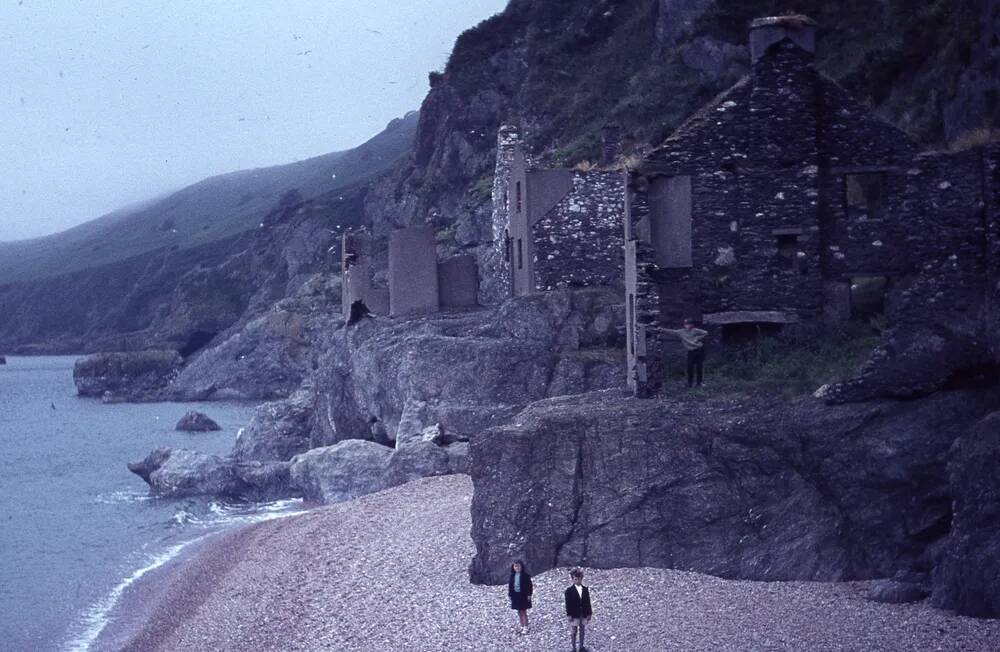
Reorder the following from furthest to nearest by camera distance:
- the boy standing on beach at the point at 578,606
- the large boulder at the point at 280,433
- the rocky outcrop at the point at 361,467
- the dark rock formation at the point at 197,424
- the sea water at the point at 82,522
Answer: the dark rock formation at the point at 197,424, the large boulder at the point at 280,433, the rocky outcrop at the point at 361,467, the sea water at the point at 82,522, the boy standing on beach at the point at 578,606

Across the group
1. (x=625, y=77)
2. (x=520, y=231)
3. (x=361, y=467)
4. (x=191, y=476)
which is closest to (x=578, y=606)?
(x=361, y=467)

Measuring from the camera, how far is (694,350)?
19.2m

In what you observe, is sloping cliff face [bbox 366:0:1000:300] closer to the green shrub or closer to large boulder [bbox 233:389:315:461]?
the green shrub

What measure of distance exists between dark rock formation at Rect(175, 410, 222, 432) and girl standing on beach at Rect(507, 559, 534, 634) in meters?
59.4

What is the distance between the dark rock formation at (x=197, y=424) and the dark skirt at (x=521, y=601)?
59.4 meters

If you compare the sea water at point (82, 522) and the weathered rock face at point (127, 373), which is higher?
the sea water at point (82, 522)

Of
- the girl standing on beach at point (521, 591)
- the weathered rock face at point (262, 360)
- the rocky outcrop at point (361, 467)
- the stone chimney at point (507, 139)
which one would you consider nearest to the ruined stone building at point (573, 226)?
the stone chimney at point (507, 139)

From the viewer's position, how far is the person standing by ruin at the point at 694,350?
19.2 m

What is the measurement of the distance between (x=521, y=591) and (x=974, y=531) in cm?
613

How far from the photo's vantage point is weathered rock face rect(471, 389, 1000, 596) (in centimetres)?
1614

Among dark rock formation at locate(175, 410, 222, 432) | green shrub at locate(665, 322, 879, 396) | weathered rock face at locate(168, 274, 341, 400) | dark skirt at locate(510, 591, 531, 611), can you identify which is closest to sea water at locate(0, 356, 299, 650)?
dark rock formation at locate(175, 410, 222, 432)

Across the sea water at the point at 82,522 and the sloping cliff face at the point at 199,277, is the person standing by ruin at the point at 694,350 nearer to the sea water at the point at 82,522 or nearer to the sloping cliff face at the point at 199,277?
the sea water at the point at 82,522

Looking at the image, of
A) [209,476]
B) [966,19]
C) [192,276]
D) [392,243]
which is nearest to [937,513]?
[966,19]

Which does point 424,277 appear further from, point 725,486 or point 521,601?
point 521,601
